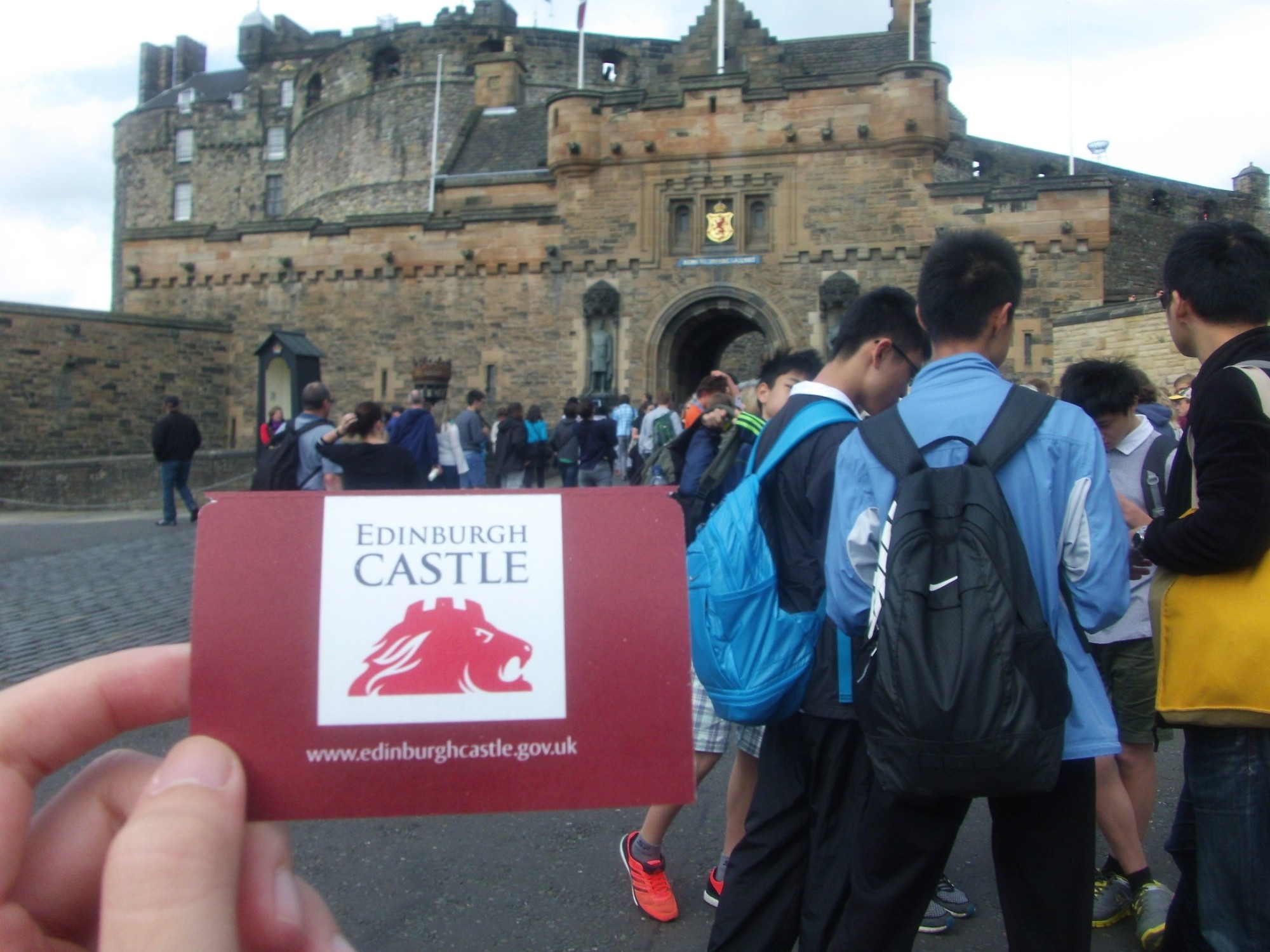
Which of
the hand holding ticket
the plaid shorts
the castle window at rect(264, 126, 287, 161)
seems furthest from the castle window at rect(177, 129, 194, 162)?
the hand holding ticket

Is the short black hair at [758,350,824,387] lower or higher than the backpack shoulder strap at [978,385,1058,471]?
higher

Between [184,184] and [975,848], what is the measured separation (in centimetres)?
4872

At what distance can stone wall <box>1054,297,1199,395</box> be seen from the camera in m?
13.8

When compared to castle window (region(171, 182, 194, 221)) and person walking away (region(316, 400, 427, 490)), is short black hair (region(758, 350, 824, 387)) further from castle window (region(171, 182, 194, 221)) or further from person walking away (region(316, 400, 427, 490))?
castle window (region(171, 182, 194, 221))

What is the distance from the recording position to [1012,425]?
2.04 metres

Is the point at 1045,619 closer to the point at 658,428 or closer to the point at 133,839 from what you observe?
the point at 133,839

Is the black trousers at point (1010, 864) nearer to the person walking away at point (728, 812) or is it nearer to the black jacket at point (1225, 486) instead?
the black jacket at point (1225, 486)

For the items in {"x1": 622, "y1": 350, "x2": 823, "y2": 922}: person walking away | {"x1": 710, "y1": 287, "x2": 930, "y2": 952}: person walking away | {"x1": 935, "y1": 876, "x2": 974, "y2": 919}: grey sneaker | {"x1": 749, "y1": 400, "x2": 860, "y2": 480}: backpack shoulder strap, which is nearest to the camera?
{"x1": 710, "y1": 287, "x2": 930, "y2": 952}: person walking away

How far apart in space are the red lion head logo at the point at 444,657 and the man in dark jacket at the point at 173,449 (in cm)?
1217

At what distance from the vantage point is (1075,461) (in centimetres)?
202

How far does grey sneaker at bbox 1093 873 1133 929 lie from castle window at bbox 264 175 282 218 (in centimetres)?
4485

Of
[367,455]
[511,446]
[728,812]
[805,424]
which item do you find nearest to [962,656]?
[805,424]

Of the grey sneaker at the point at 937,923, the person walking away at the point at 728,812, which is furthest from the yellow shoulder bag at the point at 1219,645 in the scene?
the grey sneaker at the point at 937,923

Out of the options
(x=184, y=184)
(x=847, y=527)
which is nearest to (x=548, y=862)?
(x=847, y=527)
